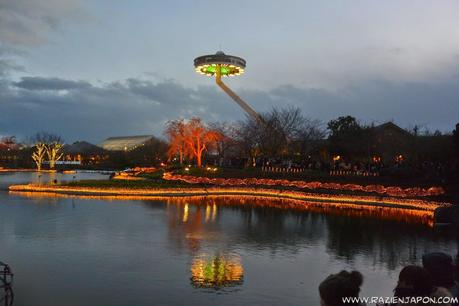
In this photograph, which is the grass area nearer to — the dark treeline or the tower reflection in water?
the dark treeline

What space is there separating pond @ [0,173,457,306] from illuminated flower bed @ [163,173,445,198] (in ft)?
20.4

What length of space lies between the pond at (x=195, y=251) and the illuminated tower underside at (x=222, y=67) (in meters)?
42.7

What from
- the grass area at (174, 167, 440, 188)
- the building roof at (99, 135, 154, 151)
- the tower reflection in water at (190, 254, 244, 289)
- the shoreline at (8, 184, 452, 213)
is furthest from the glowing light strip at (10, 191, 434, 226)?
the building roof at (99, 135, 154, 151)

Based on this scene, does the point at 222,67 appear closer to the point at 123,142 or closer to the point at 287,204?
the point at 287,204

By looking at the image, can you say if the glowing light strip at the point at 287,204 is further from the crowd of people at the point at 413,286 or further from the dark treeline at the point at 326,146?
the crowd of people at the point at 413,286

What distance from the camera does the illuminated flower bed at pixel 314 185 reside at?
105 feet

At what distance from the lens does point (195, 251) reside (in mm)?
15414

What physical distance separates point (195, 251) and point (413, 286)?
463 inches

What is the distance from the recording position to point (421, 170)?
123 feet

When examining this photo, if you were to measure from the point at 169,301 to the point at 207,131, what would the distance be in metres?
45.6

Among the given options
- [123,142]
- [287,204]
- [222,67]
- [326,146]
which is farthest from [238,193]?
[123,142]

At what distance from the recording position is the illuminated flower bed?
31859 mm

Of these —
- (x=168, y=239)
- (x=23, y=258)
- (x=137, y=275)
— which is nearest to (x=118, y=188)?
(x=168, y=239)

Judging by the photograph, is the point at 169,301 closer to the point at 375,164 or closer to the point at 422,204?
the point at 422,204
